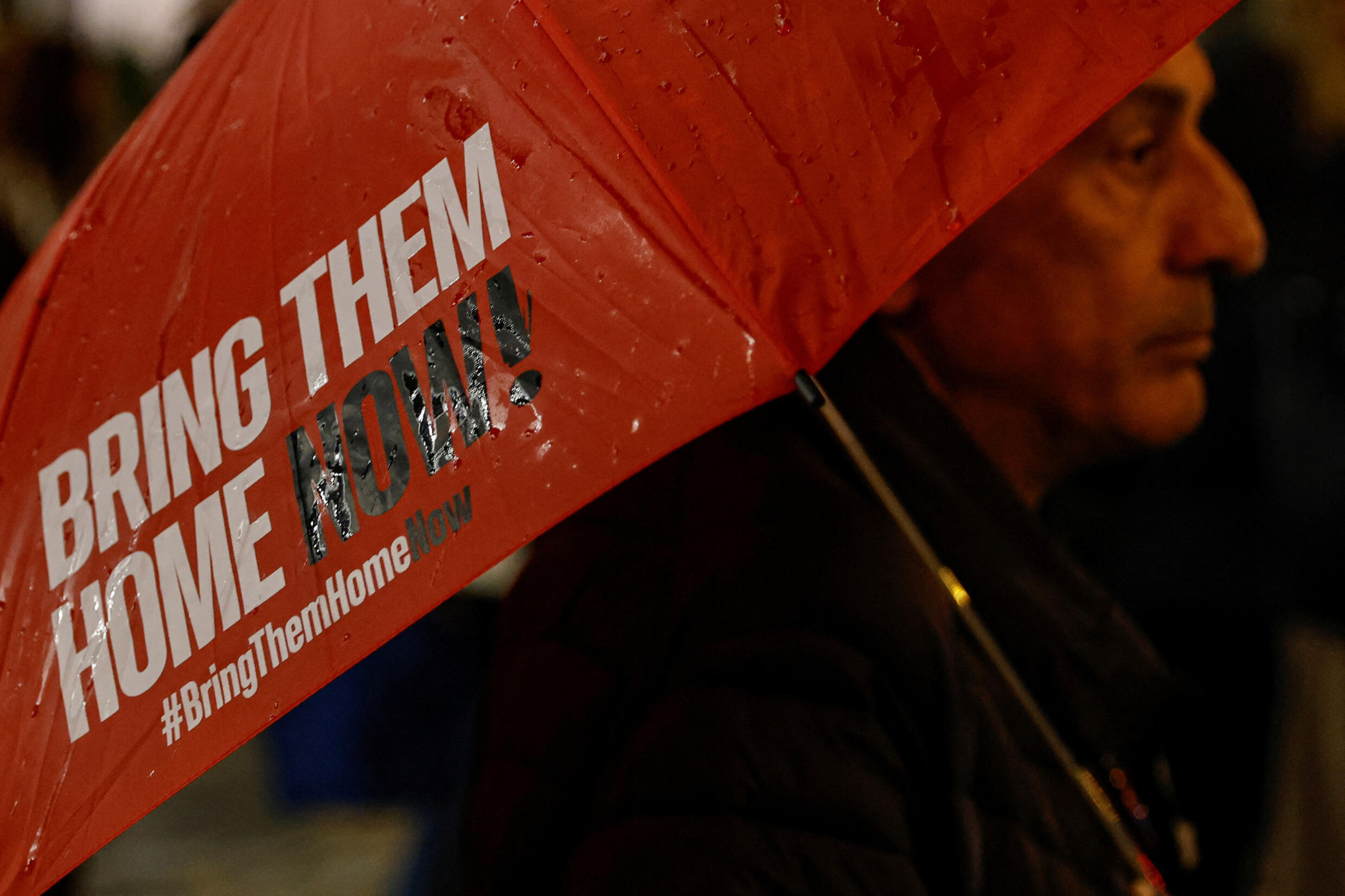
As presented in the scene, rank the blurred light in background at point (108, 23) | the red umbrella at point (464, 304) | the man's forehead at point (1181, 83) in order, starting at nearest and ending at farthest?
the red umbrella at point (464, 304) → the man's forehead at point (1181, 83) → the blurred light in background at point (108, 23)

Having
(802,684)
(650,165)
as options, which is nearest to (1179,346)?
(802,684)

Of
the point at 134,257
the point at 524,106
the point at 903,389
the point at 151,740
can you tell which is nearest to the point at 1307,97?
the point at 903,389

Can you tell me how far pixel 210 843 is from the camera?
3127mm

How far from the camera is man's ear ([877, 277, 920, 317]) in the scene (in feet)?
5.82

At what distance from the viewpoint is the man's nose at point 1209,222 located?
5.71ft

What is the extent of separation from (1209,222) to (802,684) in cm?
101

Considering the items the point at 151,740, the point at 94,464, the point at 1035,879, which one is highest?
the point at 94,464

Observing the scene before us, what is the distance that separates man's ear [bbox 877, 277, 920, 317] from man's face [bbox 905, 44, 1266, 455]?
0.01m

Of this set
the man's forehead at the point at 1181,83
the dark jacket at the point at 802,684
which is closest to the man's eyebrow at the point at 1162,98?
the man's forehead at the point at 1181,83

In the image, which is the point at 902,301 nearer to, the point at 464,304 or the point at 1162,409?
the point at 1162,409

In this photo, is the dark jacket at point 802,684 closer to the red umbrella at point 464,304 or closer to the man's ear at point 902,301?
the man's ear at point 902,301

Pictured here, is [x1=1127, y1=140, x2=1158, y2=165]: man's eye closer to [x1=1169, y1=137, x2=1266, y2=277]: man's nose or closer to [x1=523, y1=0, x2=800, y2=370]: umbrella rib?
[x1=1169, y1=137, x2=1266, y2=277]: man's nose

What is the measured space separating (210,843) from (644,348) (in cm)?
270

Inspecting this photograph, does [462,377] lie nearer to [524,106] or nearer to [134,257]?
[524,106]
